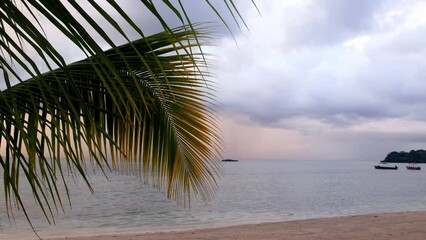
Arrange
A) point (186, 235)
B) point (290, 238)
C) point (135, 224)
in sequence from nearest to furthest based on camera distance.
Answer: point (290, 238) < point (186, 235) < point (135, 224)

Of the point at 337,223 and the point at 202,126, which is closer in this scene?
the point at 202,126

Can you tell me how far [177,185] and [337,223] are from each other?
48.2ft

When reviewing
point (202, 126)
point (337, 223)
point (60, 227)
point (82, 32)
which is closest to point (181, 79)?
point (202, 126)

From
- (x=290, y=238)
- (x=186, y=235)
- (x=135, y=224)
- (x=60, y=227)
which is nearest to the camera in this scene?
(x=290, y=238)

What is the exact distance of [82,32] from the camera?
29.6 inches

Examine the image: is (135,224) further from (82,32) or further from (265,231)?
(82,32)

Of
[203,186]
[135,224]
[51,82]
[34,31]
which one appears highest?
A: [51,82]

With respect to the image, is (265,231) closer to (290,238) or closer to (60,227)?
(290,238)

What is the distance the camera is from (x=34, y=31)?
0.72 meters

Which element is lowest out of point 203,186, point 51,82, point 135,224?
point 135,224

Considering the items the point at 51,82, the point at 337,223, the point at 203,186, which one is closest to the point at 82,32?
the point at 51,82

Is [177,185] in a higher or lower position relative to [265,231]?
higher

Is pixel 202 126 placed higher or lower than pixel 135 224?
higher

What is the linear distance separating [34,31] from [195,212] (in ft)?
97.1
